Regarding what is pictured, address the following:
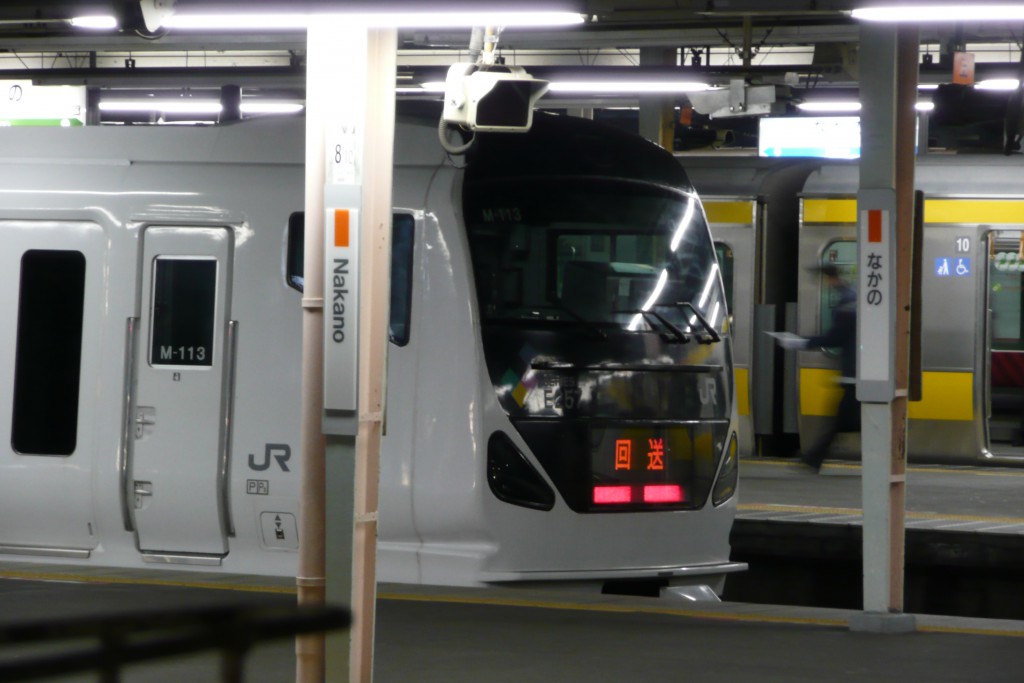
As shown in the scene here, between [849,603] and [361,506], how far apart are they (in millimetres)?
6045

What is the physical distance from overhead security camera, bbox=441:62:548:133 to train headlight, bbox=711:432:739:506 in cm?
261

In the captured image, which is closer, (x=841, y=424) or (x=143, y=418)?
(x=143, y=418)

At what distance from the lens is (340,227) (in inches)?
195

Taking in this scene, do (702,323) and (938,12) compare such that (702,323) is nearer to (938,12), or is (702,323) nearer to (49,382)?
(938,12)

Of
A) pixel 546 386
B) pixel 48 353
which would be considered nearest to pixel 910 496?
pixel 546 386

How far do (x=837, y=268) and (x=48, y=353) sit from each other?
24.7ft

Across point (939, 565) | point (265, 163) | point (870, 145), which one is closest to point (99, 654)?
point (870, 145)

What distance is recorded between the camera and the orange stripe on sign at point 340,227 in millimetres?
4957

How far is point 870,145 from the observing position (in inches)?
267

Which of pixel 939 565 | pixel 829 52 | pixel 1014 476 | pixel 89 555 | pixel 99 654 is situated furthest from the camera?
pixel 829 52

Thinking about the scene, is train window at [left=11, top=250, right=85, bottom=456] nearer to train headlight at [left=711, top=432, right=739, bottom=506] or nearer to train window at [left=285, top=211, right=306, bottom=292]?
train window at [left=285, top=211, right=306, bottom=292]

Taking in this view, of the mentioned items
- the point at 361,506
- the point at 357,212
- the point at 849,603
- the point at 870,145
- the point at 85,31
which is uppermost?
the point at 85,31

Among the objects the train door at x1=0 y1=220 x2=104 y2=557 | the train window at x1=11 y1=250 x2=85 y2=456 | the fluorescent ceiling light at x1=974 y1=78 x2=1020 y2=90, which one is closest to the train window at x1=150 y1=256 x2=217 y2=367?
the train door at x1=0 y1=220 x2=104 y2=557

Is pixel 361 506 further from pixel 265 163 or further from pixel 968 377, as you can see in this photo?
pixel 968 377
